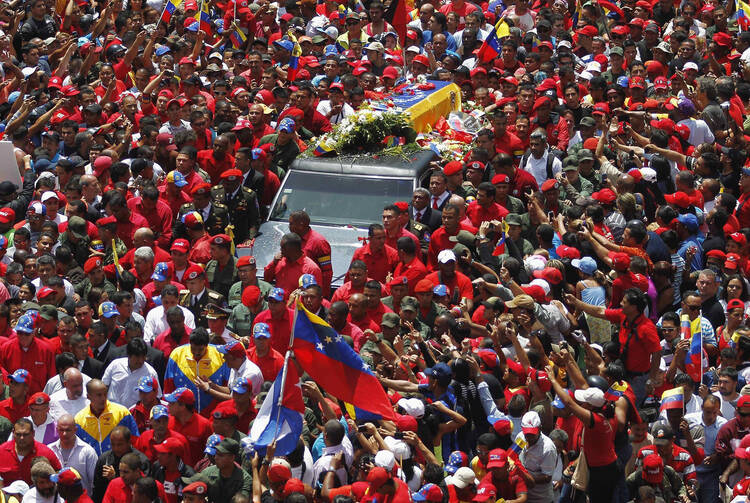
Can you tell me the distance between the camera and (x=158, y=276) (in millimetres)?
14891

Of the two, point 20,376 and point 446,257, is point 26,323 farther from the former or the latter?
point 446,257

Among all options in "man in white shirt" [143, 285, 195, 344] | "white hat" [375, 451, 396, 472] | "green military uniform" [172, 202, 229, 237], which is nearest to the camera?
"white hat" [375, 451, 396, 472]

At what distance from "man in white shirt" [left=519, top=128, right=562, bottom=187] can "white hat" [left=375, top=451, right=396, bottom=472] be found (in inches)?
255

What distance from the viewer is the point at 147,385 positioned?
13.2 meters

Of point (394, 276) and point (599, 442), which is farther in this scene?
point (394, 276)

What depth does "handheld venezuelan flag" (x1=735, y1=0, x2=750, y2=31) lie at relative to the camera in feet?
73.4

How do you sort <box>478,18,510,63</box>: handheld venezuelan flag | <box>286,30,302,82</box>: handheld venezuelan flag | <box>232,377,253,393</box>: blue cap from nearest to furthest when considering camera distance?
<box>232,377,253,393</box>: blue cap, <box>286,30,302,82</box>: handheld venezuelan flag, <box>478,18,510,63</box>: handheld venezuelan flag

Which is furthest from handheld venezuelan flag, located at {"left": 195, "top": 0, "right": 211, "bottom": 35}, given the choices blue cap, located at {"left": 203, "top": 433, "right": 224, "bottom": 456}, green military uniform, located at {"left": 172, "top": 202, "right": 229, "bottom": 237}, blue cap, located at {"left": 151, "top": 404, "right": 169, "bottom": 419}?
blue cap, located at {"left": 203, "top": 433, "right": 224, "bottom": 456}

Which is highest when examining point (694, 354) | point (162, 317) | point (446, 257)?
point (446, 257)

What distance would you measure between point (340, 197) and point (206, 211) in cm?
147

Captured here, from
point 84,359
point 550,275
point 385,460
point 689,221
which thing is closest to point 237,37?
point 689,221

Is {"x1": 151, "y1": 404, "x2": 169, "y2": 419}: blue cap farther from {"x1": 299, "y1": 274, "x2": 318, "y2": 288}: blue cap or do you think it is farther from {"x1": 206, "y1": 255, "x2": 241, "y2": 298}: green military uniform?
{"x1": 206, "y1": 255, "x2": 241, "y2": 298}: green military uniform

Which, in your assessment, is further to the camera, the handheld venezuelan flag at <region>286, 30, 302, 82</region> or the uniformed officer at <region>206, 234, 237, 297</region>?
the handheld venezuelan flag at <region>286, 30, 302, 82</region>

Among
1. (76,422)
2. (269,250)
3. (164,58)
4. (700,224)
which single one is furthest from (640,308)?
(164,58)
